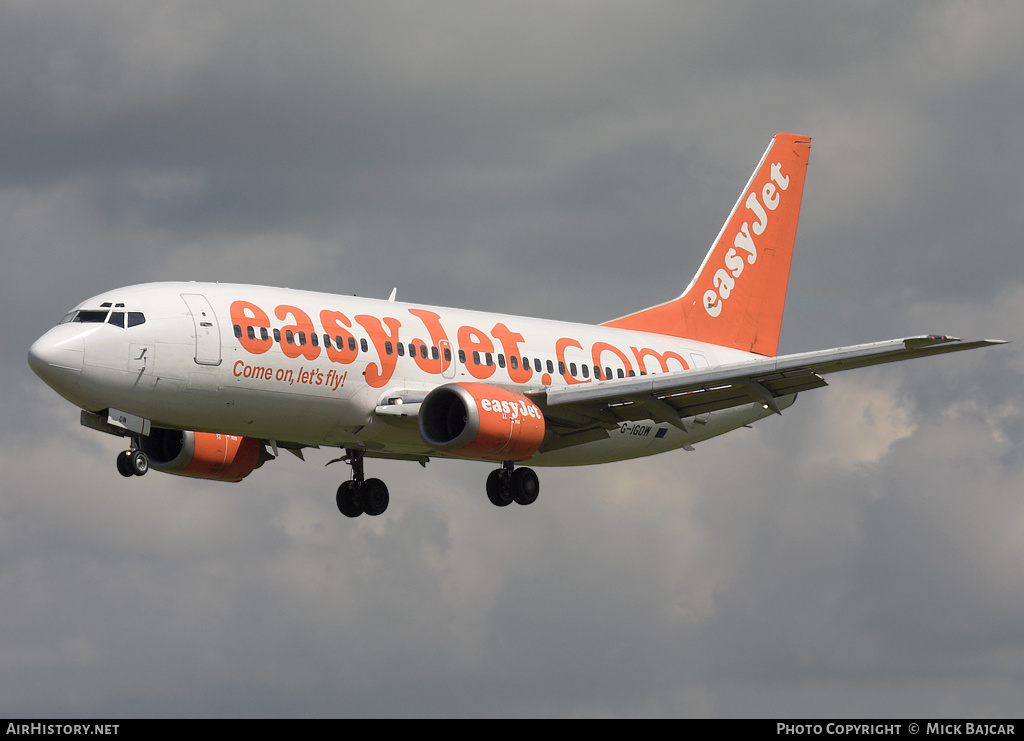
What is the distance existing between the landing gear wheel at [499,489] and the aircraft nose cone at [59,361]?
12905mm

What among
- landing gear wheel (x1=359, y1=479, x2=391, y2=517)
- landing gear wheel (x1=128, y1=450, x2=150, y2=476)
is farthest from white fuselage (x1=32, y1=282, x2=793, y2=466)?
landing gear wheel (x1=359, y1=479, x2=391, y2=517)

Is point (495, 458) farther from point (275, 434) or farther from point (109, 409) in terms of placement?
point (109, 409)

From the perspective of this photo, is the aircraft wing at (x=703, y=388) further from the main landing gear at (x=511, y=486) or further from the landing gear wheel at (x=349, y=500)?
the landing gear wheel at (x=349, y=500)

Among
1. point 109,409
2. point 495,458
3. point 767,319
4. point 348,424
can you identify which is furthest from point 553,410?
point 767,319

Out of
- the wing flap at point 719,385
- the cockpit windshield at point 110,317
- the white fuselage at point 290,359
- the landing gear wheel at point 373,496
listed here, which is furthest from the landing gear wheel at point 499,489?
the cockpit windshield at point 110,317

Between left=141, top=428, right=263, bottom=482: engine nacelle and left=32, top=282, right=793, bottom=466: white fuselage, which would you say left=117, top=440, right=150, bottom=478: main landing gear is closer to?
left=32, top=282, right=793, bottom=466: white fuselage

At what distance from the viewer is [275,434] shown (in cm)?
4372

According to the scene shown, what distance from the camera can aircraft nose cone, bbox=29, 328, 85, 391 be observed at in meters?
39.4

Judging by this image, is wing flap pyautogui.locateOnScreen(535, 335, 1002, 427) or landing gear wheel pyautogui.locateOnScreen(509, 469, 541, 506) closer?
wing flap pyautogui.locateOnScreen(535, 335, 1002, 427)

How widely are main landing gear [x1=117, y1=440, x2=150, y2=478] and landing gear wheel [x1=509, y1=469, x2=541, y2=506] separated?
1101 cm

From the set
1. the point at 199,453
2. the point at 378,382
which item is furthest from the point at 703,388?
the point at 199,453

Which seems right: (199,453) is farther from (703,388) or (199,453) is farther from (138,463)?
(703,388)

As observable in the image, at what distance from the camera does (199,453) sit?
48562mm

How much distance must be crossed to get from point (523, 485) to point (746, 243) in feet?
57.8
